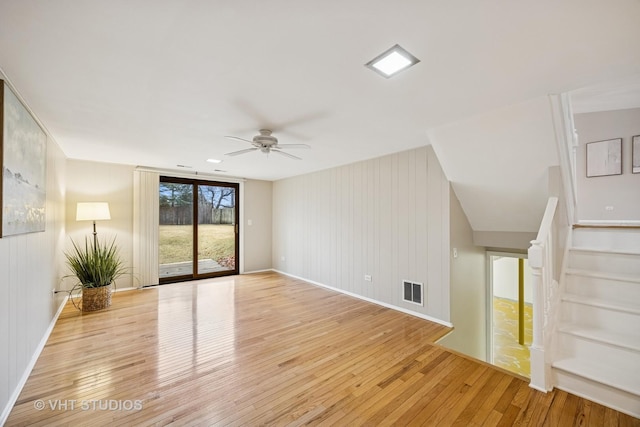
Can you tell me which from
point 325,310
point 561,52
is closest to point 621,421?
point 561,52

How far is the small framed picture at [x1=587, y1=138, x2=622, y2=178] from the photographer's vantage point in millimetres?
4211

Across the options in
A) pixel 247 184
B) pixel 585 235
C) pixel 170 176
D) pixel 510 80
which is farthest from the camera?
pixel 247 184

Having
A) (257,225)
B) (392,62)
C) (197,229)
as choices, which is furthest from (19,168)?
(257,225)

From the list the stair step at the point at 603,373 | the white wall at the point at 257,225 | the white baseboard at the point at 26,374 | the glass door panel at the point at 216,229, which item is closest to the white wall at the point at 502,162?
the stair step at the point at 603,373

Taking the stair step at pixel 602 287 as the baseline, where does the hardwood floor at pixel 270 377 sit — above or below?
below

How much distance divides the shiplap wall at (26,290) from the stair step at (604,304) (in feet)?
15.2

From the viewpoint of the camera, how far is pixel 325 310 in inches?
151

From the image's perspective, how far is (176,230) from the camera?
217 inches

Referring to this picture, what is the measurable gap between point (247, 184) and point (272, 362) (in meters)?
4.71

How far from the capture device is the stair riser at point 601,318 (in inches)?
83.2

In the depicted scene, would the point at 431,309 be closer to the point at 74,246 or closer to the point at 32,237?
the point at 32,237

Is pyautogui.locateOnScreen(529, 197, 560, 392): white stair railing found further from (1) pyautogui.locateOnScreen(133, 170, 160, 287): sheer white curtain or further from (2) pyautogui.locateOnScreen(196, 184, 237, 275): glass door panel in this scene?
(1) pyautogui.locateOnScreen(133, 170, 160, 287): sheer white curtain

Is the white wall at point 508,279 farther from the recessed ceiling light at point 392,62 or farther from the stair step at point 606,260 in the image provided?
the recessed ceiling light at point 392,62

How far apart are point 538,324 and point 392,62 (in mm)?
2309
